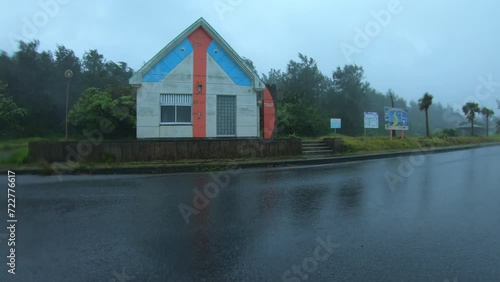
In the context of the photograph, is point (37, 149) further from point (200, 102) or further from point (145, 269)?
point (145, 269)

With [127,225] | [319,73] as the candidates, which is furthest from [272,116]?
[319,73]

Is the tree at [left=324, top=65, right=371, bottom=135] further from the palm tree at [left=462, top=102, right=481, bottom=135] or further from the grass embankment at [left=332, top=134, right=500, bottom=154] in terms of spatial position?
the grass embankment at [left=332, top=134, right=500, bottom=154]

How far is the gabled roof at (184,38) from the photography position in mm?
16094

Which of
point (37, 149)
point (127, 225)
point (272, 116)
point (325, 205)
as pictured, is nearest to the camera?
point (127, 225)

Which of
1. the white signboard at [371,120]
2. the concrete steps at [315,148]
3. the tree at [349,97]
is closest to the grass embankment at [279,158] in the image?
the concrete steps at [315,148]

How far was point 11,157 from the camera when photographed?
1306 centimetres

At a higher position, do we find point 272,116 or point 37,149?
point 272,116

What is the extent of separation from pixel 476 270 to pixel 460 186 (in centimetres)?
513

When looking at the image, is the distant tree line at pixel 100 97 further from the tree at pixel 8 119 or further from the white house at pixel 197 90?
the white house at pixel 197 90

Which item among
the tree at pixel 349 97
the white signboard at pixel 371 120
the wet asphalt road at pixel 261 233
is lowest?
the wet asphalt road at pixel 261 233

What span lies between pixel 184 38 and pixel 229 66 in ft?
8.94

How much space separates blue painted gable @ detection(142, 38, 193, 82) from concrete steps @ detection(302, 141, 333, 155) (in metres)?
7.88

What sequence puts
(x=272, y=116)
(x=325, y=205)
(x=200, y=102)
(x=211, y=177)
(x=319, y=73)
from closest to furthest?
(x=325, y=205) < (x=211, y=177) < (x=200, y=102) < (x=272, y=116) < (x=319, y=73)

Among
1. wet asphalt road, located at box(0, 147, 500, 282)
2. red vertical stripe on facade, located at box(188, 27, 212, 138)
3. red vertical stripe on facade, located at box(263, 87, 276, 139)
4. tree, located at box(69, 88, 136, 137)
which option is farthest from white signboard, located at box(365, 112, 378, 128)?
tree, located at box(69, 88, 136, 137)
